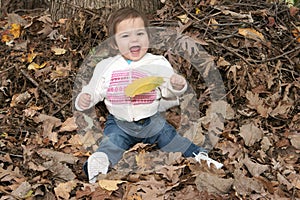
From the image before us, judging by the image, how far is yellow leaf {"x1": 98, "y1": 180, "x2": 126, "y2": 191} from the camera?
139 inches

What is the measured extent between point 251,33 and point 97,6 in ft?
4.65

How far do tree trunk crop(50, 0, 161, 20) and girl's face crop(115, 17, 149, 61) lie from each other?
0.93 m

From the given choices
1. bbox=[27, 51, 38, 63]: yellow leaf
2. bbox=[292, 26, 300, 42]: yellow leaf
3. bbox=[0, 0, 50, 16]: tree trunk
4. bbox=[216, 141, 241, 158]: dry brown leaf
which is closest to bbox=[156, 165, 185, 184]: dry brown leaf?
bbox=[216, 141, 241, 158]: dry brown leaf

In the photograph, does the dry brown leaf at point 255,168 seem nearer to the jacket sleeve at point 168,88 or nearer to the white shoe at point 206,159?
the white shoe at point 206,159

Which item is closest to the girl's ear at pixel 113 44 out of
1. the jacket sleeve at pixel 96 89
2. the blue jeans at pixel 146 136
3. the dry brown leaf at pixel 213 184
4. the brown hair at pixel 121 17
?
the brown hair at pixel 121 17

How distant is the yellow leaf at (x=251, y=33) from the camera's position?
4.79 meters

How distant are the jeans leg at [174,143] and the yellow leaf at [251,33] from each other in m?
1.25

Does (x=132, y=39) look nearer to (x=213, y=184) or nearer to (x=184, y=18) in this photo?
(x=184, y=18)

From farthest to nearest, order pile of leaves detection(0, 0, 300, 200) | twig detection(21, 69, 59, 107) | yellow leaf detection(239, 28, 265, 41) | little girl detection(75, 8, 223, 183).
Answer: yellow leaf detection(239, 28, 265, 41)
twig detection(21, 69, 59, 107)
little girl detection(75, 8, 223, 183)
pile of leaves detection(0, 0, 300, 200)

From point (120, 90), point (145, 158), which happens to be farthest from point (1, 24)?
point (145, 158)

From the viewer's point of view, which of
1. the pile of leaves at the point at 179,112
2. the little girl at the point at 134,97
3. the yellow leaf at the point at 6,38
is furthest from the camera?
the yellow leaf at the point at 6,38

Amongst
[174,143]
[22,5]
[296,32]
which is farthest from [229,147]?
[22,5]

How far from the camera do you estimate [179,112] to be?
442 centimetres

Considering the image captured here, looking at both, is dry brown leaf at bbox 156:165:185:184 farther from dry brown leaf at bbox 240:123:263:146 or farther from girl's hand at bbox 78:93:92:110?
girl's hand at bbox 78:93:92:110
